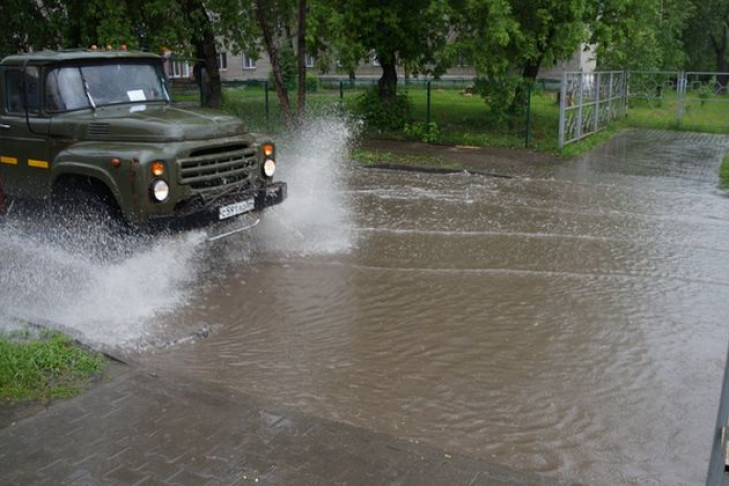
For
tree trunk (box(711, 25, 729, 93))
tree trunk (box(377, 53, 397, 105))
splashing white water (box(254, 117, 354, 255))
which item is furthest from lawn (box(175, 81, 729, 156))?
tree trunk (box(711, 25, 729, 93))

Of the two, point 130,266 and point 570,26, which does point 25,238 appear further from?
point 570,26

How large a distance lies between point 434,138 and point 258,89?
7.51 meters

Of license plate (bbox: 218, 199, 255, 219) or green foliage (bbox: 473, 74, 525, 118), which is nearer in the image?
license plate (bbox: 218, 199, 255, 219)

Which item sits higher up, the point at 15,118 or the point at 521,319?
the point at 15,118

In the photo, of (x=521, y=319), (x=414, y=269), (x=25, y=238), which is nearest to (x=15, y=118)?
(x=25, y=238)

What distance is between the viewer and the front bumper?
687 centimetres

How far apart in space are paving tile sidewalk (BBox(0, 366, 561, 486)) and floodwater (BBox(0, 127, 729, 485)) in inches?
12.4

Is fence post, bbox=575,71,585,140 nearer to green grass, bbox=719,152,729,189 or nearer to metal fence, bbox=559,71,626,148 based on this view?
metal fence, bbox=559,71,626,148

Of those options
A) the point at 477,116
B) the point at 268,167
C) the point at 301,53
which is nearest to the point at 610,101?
the point at 477,116

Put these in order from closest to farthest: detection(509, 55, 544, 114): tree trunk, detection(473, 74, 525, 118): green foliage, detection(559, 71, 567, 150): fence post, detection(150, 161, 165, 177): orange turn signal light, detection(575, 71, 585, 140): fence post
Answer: detection(150, 161, 165, 177): orange turn signal light, detection(559, 71, 567, 150): fence post, detection(473, 74, 525, 118): green foliage, detection(575, 71, 585, 140): fence post, detection(509, 55, 544, 114): tree trunk

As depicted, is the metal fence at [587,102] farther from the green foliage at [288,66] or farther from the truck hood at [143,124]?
the green foliage at [288,66]

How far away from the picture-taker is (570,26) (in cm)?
1614

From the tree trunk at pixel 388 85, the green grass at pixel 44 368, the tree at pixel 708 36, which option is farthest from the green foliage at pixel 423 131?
the tree at pixel 708 36

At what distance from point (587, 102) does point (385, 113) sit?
5.39 meters
